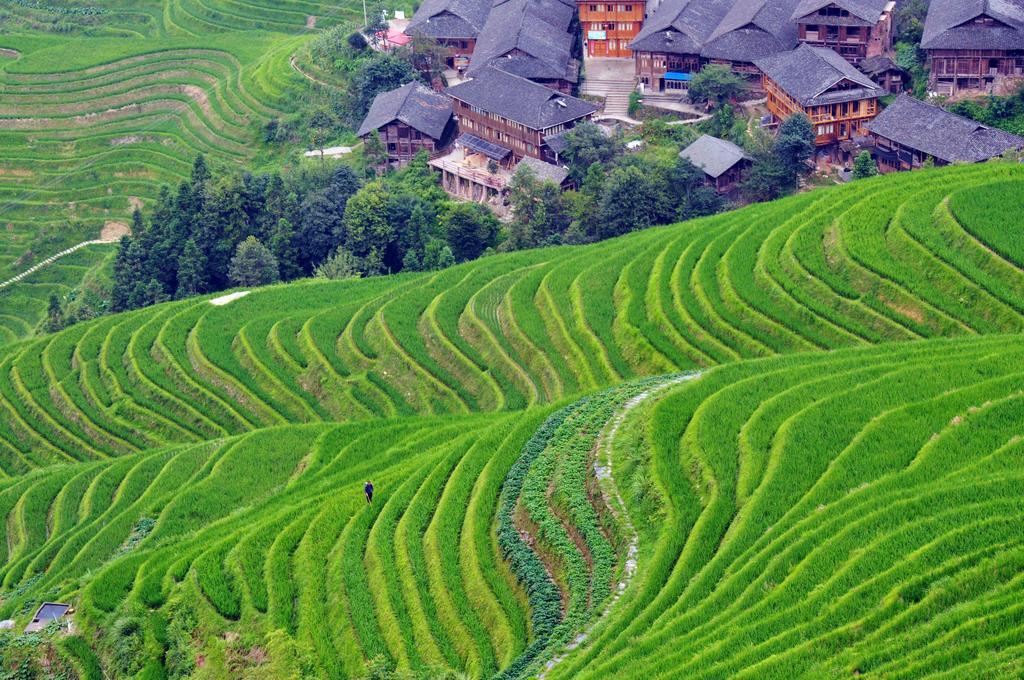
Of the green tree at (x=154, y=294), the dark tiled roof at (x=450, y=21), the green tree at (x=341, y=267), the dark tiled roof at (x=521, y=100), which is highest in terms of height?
the dark tiled roof at (x=450, y=21)

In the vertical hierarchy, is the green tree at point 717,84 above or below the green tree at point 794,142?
above

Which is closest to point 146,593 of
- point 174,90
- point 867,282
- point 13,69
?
point 867,282

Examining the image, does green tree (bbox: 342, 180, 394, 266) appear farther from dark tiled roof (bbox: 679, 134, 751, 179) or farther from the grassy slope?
the grassy slope

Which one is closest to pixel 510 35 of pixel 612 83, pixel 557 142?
pixel 612 83

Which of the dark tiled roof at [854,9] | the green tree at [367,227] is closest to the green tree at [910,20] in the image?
the dark tiled roof at [854,9]

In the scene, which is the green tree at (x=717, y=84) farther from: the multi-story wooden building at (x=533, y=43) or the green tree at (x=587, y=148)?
the multi-story wooden building at (x=533, y=43)

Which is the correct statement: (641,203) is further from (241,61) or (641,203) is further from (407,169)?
(241,61)
